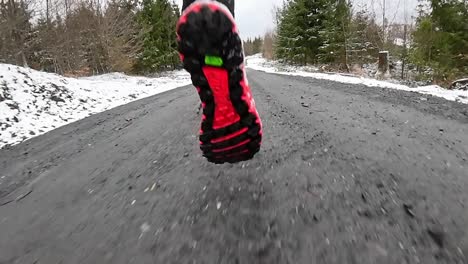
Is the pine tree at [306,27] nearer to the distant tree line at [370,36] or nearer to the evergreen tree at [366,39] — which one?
the distant tree line at [370,36]

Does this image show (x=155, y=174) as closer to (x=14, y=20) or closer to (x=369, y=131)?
(x=369, y=131)

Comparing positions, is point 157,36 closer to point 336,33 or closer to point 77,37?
point 77,37

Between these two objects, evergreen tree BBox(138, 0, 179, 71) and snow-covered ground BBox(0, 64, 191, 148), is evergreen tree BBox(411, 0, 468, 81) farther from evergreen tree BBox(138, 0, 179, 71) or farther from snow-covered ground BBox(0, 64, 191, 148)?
evergreen tree BBox(138, 0, 179, 71)

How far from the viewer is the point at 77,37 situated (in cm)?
1697

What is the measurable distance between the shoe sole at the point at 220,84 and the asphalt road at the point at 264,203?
185 mm

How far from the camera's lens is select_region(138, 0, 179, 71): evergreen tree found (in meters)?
21.8

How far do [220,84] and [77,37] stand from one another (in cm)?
1930

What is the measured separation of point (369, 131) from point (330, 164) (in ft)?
2.61

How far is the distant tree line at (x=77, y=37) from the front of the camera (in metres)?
12.9

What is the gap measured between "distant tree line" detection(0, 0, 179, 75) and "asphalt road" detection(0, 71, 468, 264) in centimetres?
1446

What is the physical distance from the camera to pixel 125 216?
101 centimetres

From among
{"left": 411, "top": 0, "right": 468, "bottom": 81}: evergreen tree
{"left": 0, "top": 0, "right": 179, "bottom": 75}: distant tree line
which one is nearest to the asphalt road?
{"left": 411, "top": 0, "right": 468, "bottom": 81}: evergreen tree

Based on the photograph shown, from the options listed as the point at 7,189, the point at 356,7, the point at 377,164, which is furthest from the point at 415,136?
the point at 356,7

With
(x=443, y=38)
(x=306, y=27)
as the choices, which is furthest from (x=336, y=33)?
(x=443, y=38)
